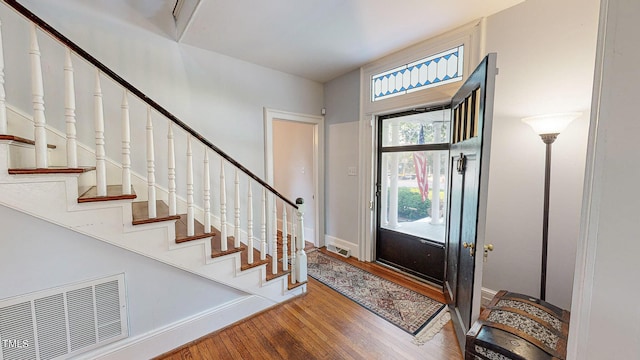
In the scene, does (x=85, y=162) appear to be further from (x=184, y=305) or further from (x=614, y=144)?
(x=614, y=144)

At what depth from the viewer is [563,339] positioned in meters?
1.29

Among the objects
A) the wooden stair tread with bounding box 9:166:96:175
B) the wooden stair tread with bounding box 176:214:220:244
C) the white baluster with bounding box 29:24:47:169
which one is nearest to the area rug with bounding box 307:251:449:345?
the wooden stair tread with bounding box 176:214:220:244

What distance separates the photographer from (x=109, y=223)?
1495mm

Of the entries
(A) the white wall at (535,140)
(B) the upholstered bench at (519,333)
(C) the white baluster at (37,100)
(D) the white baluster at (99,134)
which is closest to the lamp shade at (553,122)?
(A) the white wall at (535,140)

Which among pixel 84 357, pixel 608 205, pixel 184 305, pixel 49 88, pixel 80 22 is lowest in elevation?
pixel 84 357

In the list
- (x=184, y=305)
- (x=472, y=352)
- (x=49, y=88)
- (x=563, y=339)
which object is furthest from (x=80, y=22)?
(x=563, y=339)

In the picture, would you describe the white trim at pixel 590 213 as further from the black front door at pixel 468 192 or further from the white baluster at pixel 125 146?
the white baluster at pixel 125 146

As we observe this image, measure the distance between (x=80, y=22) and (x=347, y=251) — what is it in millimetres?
3711

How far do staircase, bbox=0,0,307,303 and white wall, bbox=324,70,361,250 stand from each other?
1131mm

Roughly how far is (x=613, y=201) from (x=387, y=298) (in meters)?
2.34

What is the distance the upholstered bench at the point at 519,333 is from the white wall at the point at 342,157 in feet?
6.51

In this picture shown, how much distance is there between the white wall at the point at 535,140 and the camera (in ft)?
5.71

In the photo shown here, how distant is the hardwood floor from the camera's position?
1777 millimetres

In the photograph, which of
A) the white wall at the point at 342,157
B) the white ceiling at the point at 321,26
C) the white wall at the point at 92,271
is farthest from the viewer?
the white wall at the point at 342,157
